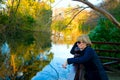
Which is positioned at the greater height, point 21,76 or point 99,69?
point 99,69

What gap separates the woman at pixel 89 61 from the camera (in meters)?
3.94

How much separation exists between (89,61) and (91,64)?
53mm

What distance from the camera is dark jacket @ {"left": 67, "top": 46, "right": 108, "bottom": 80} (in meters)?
3.94

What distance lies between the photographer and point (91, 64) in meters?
3.98

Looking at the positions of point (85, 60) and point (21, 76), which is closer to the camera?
point (85, 60)

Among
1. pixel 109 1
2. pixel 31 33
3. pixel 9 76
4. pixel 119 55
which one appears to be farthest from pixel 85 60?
pixel 31 33

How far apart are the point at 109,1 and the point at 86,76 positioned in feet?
35.6

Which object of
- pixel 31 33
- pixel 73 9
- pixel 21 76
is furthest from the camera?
pixel 31 33

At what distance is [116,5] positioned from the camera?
1472cm

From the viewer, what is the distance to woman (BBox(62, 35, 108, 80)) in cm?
394

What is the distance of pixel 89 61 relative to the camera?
13.0ft

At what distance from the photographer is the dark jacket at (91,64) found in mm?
3938

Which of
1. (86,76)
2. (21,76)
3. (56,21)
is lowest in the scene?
(21,76)

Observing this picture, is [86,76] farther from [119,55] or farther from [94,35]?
[94,35]
